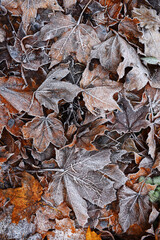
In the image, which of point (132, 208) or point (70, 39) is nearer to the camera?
point (70, 39)

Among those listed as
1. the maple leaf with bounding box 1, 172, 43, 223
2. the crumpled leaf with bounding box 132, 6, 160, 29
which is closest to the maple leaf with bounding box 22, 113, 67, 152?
the maple leaf with bounding box 1, 172, 43, 223

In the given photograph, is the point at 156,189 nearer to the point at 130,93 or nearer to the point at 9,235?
the point at 130,93

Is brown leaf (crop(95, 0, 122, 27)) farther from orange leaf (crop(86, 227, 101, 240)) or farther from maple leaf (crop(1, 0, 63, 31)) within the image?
orange leaf (crop(86, 227, 101, 240))

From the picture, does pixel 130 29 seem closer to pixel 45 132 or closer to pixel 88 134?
pixel 88 134

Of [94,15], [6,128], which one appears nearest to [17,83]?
[6,128]

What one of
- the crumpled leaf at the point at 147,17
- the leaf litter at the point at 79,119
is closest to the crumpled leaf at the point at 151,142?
the leaf litter at the point at 79,119

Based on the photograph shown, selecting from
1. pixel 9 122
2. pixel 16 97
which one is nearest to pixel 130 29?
pixel 16 97

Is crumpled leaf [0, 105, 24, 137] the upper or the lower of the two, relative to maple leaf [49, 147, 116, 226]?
upper

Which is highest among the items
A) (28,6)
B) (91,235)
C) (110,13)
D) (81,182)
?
(28,6)
